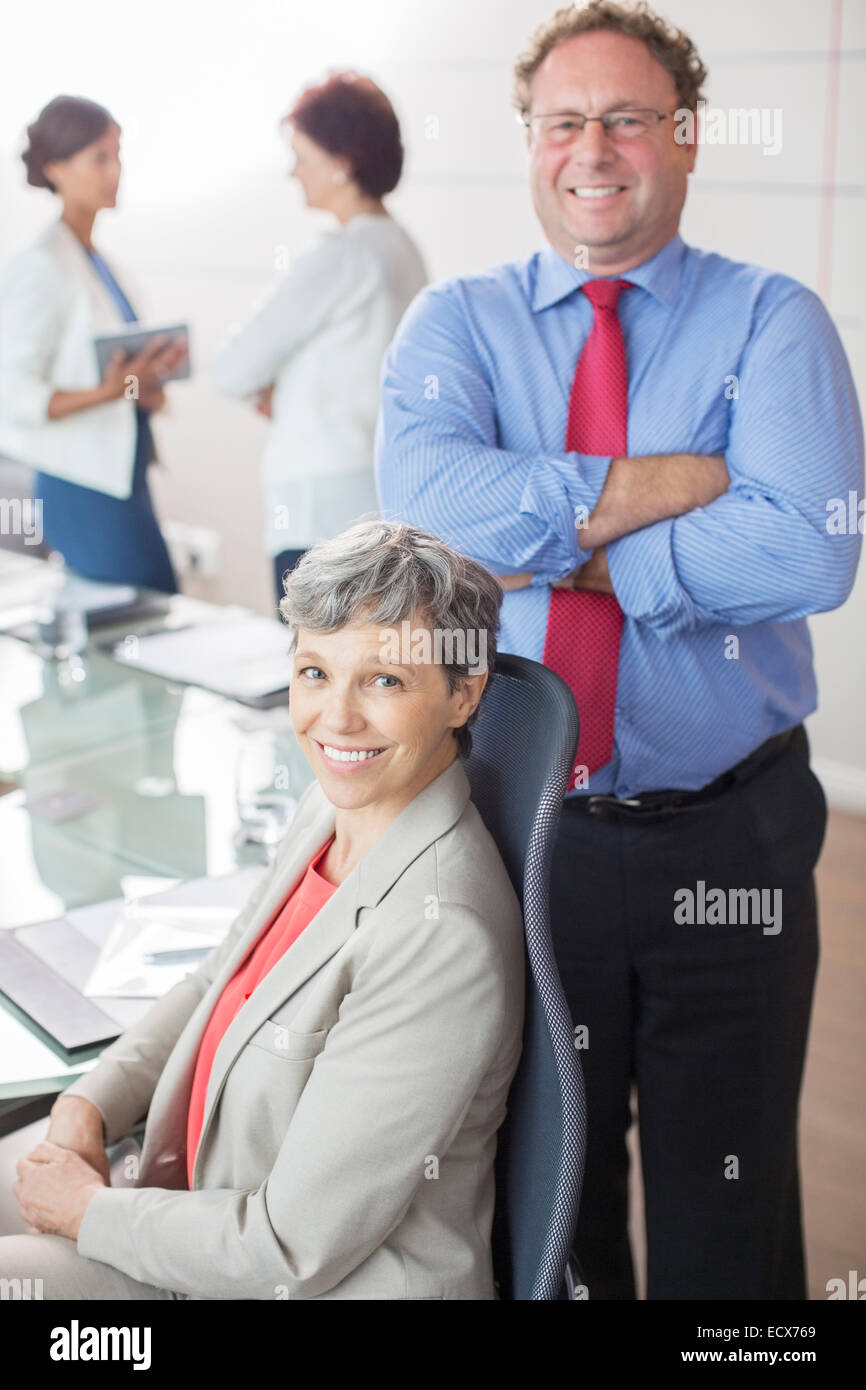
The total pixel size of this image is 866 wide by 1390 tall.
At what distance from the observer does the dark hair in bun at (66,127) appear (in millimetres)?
3553

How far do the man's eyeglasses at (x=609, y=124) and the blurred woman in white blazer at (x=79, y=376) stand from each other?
1622 mm

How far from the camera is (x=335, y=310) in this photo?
3387mm

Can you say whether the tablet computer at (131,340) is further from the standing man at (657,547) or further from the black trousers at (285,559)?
the standing man at (657,547)

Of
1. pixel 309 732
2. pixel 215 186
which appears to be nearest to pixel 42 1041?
pixel 309 732

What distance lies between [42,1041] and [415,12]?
393 centimetres

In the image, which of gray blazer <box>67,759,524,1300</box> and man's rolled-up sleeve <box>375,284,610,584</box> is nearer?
gray blazer <box>67,759,524,1300</box>

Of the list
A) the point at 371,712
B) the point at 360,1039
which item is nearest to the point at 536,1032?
the point at 360,1039

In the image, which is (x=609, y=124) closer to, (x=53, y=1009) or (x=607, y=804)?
(x=607, y=804)

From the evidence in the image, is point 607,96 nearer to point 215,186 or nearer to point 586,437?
point 586,437

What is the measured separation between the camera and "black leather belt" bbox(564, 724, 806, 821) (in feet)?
6.32

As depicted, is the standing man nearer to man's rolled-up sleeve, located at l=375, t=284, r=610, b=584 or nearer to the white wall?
man's rolled-up sleeve, located at l=375, t=284, r=610, b=584

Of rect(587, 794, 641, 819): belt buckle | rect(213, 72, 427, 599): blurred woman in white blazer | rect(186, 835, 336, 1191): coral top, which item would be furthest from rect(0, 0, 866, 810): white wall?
rect(186, 835, 336, 1191): coral top

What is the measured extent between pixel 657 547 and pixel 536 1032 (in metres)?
0.70

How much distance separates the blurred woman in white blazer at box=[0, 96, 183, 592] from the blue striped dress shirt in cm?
156
